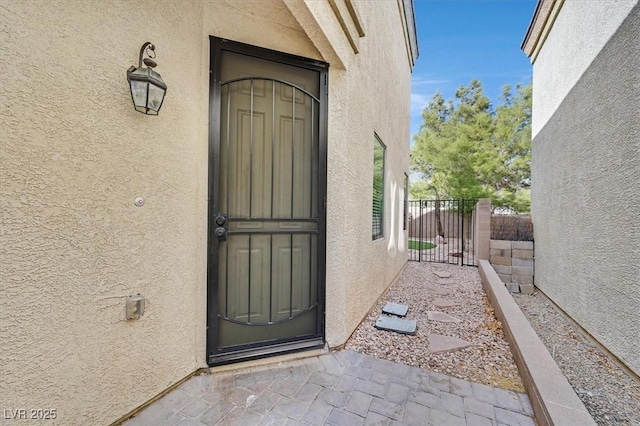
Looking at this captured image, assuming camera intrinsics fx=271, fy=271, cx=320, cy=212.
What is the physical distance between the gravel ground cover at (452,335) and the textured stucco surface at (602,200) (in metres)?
1.29

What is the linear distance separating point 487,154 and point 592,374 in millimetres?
12804

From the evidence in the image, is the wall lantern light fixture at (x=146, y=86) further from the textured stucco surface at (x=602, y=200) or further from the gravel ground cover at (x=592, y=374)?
the textured stucco surface at (x=602, y=200)

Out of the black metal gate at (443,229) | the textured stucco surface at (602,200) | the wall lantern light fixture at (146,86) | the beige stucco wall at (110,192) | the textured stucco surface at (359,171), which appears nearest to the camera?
the beige stucco wall at (110,192)

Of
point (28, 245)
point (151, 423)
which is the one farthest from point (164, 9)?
point (151, 423)

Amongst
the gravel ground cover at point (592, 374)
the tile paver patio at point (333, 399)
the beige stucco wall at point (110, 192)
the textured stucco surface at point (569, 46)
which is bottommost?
the gravel ground cover at point (592, 374)

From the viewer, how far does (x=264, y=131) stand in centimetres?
270

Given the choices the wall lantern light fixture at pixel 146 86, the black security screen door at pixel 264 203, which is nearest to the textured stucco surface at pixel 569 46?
the black security screen door at pixel 264 203

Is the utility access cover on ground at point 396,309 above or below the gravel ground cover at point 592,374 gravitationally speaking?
above

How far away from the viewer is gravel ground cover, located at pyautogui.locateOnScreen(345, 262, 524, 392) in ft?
8.64

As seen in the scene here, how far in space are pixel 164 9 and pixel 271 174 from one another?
5.02 feet

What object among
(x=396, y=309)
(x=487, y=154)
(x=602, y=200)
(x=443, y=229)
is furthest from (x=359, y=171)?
(x=443, y=229)

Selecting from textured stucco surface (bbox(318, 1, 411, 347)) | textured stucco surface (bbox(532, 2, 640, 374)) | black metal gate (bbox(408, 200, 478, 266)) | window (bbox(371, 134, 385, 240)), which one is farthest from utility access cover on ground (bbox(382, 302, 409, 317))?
black metal gate (bbox(408, 200, 478, 266))

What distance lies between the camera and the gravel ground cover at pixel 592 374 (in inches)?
96.0

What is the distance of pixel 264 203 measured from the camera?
2.69m
